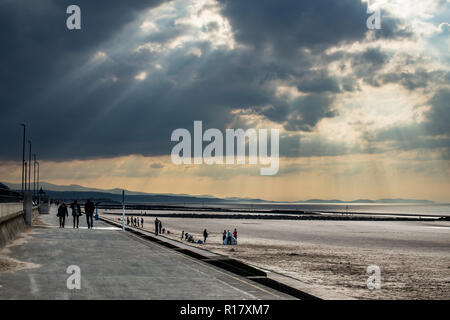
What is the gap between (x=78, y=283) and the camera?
1214 centimetres

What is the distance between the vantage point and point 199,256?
19156 millimetres

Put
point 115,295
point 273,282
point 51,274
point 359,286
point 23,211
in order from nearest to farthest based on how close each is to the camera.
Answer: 1. point 115,295
2. point 273,282
3. point 51,274
4. point 359,286
5. point 23,211

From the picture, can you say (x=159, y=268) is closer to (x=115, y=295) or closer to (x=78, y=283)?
(x=78, y=283)

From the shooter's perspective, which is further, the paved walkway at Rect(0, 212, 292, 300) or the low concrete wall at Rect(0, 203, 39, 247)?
the low concrete wall at Rect(0, 203, 39, 247)

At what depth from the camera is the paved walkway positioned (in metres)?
11.0

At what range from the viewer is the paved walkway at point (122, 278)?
10969 mm

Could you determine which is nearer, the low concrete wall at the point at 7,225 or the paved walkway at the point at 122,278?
the paved walkway at the point at 122,278

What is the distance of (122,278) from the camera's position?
1341cm

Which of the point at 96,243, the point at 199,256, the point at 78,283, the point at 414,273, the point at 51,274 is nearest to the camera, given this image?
the point at 78,283
